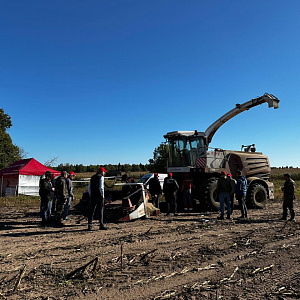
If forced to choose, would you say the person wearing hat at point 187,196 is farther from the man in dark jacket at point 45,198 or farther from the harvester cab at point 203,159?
the man in dark jacket at point 45,198

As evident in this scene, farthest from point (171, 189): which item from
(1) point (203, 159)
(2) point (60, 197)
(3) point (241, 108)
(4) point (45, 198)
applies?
(3) point (241, 108)

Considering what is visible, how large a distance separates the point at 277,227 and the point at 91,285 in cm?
611

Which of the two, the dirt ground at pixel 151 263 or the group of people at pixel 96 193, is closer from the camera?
the dirt ground at pixel 151 263

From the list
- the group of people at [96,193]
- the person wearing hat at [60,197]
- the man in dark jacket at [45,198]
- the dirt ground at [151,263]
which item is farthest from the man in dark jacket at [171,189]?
the man in dark jacket at [45,198]

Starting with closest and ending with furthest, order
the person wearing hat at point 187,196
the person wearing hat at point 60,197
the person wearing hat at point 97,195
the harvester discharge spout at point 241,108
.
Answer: the person wearing hat at point 97,195 < the person wearing hat at point 60,197 < the person wearing hat at point 187,196 < the harvester discharge spout at point 241,108

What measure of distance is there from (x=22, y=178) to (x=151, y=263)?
18785mm

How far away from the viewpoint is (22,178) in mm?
20609

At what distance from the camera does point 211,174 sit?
1225 centimetres

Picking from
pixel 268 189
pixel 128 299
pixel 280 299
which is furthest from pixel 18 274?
pixel 268 189

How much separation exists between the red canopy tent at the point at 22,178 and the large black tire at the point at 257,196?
46.1 ft

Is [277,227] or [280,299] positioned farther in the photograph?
[277,227]

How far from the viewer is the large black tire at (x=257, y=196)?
40.4 ft

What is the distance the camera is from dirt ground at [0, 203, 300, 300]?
3.56m

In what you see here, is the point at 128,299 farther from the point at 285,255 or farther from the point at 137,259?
the point at 285,255
